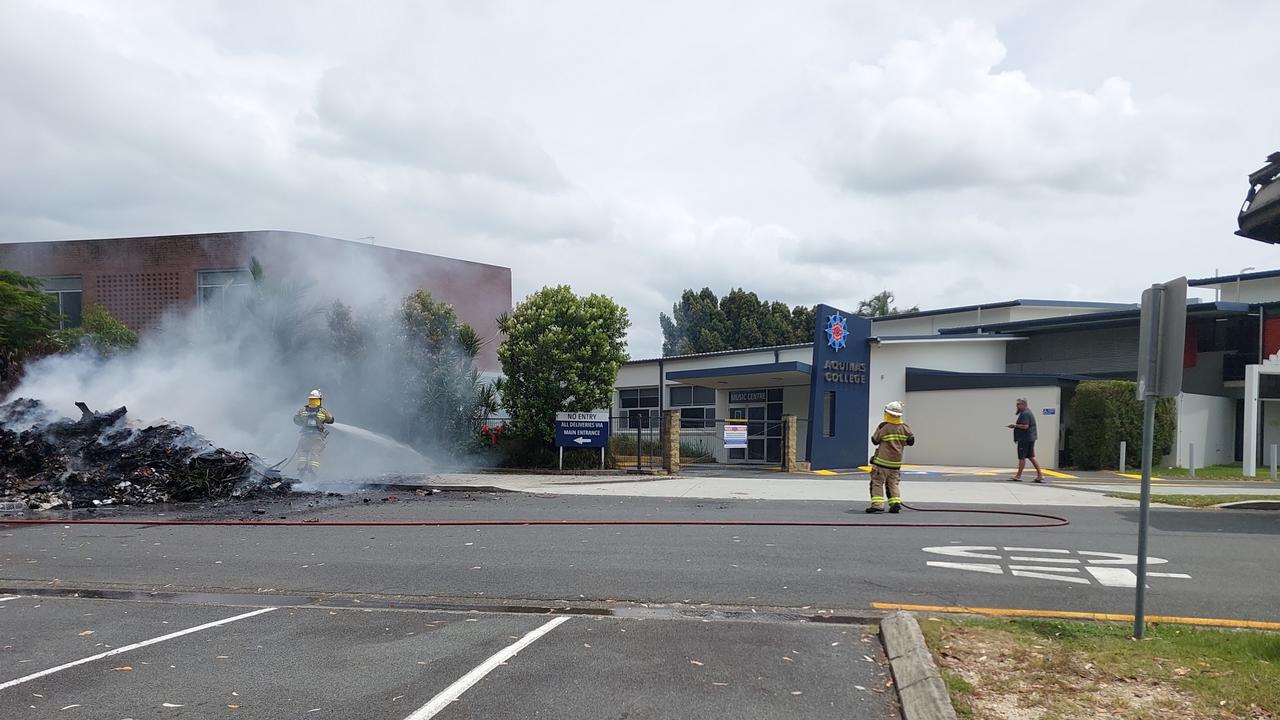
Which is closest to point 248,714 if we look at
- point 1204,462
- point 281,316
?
point 281,316

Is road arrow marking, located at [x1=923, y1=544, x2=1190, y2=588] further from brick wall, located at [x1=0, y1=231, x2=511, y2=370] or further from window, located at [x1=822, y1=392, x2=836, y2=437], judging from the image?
brick wall, located at [x1=0, y1=231, x2=511, y2=370]

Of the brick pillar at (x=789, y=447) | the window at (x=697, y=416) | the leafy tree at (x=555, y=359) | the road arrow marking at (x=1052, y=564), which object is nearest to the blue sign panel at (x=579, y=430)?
the leafy tree at (x=555, y=359)

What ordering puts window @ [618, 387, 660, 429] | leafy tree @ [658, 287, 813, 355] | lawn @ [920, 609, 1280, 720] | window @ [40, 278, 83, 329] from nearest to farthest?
lawn @ [920, 609, 1280, 720]
window @ [40, 278, 83, 329]
window @ [618, 387, 660, 429]
leafy tree @ [658, 287, 813, 355]

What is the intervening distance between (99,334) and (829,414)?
20.6m

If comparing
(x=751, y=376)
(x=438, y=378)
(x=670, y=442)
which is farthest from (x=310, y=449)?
(x=751, y=376)

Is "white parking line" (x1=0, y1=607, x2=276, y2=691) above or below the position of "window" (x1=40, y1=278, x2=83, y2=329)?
below

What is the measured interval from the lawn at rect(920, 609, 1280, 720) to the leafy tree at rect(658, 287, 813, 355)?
156 ft

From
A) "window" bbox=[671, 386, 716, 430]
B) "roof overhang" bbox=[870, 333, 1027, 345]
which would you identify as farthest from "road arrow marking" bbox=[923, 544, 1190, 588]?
"window" bbox=[671, 386, 716, 430]

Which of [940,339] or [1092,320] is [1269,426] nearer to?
[1092,320]

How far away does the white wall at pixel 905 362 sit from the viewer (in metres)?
25.6

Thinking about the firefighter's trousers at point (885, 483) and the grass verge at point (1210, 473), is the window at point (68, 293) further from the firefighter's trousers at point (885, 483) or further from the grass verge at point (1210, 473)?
the grass verge at point (1210, 473)

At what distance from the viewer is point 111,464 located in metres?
15.4

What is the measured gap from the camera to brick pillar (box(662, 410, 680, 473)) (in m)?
20.8

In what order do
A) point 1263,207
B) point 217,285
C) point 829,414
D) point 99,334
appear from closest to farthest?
point 1263,207 < point 829,414 < point 99,334 < point 217,285
